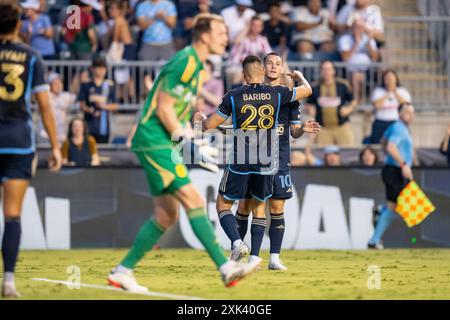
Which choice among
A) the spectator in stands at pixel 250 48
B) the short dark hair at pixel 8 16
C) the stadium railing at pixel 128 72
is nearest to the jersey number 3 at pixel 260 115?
the short dark hair at pixel 8 16

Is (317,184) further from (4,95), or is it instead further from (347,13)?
(4,95)

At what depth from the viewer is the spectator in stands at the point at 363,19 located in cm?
2247

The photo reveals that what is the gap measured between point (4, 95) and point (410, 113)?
10686 millimetres

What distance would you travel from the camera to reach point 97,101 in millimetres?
20375

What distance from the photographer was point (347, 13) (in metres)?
22.7

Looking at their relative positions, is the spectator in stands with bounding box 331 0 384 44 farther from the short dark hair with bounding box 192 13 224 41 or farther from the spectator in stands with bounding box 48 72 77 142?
the short dark hair with bounding box 192 13 224 41

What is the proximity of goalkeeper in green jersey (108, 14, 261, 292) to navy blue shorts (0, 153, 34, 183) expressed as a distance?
39.6 inches

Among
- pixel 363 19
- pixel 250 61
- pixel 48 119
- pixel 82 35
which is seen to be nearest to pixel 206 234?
pixel 48 119

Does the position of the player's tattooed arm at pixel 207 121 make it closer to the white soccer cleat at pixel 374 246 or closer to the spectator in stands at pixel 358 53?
the white soccer cleat at pixel 374 246

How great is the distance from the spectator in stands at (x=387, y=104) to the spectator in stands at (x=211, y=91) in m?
2.84

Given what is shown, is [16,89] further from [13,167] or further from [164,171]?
[164,171]

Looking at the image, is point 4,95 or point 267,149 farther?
point 267,149
